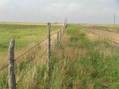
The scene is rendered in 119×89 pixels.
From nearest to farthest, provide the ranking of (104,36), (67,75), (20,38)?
1. (67,75)
2. (104,36)
3. (20,38)

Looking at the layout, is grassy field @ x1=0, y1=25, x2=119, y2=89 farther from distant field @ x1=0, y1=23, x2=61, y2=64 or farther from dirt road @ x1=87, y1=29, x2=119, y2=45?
dirt road @ x1=87, y1=29, x2=119, y2=45

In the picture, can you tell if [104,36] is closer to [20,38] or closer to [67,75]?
[20,38]

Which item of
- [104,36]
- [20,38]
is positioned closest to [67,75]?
[104,36]

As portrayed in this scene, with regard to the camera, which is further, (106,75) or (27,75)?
(106,75)

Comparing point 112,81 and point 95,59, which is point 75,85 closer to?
point 112,81

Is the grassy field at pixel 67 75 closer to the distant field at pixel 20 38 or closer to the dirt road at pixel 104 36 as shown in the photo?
the distant field at pixel 20 38

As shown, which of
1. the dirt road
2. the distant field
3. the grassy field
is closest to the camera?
the grassy field

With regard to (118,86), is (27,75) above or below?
above

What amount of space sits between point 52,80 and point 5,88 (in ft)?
4.77

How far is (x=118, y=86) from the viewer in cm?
782

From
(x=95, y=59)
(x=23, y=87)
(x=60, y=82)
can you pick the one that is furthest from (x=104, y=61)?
(x=23, y=87)

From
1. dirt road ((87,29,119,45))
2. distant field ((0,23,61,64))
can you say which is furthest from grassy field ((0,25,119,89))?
dirt road ((87,29,119,45))

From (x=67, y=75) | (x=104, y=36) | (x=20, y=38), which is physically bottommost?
(x=20, y=38)

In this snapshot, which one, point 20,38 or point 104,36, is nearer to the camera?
point 104,36
